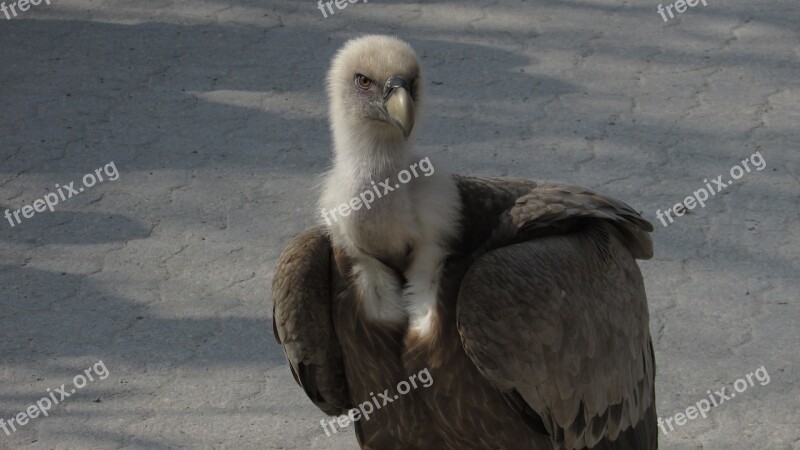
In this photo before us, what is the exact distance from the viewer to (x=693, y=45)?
7.23 meters

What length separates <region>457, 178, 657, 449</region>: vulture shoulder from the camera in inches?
125

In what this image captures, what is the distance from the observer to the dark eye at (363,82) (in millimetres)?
3236

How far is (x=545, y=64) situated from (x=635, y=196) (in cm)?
158

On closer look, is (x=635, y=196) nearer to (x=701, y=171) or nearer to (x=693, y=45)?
(x=701, y=171)
